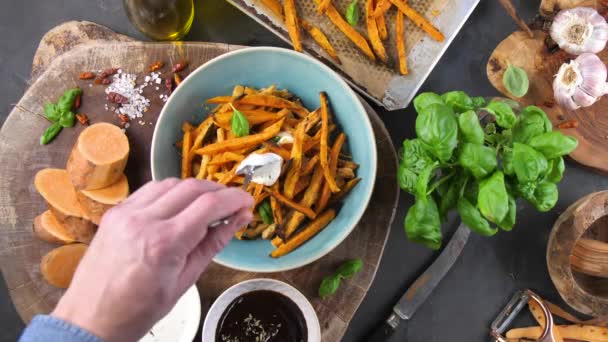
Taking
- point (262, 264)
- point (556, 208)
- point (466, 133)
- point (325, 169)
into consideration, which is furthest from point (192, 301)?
point (556, 208)

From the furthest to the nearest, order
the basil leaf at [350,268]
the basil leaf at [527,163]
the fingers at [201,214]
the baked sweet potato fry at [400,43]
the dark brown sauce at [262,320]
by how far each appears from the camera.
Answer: the baked sweet potato fry at [400,43] → the basil leaf at [350,268] → the dark brown sauce at [262,320] → the basil leaf at [527,163] → the fingers at [201,214]

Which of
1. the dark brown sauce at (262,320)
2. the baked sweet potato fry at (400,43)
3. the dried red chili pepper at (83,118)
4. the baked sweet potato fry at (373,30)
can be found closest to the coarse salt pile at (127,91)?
the dried red chili pepper at (83,118)

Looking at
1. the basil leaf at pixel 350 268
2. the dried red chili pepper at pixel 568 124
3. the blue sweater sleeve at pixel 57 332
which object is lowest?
the basil leaf at pixel 350 268

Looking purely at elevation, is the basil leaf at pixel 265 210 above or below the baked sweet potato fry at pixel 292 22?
below

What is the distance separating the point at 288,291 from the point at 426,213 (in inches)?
21.7

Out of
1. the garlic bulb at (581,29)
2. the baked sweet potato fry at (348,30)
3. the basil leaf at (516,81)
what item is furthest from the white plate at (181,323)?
→ the garlic bulb at (581,29)

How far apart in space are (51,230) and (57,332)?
3.44 feet

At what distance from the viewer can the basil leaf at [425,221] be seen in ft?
5.49

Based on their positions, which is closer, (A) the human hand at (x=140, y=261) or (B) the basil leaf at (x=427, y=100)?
(A) the human hand at (x=140, y=261)

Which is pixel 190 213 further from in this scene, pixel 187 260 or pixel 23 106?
pixel 23 106

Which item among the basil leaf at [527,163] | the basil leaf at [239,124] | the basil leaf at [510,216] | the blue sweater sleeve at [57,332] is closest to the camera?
the blue sweater sleeve at [57,332]

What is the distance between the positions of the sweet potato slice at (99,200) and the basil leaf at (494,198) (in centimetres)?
127

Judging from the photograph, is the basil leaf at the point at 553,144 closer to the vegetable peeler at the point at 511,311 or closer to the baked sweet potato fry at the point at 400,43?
the baked sweet potato fry at the point at 400,43

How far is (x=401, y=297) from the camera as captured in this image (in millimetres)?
2197
